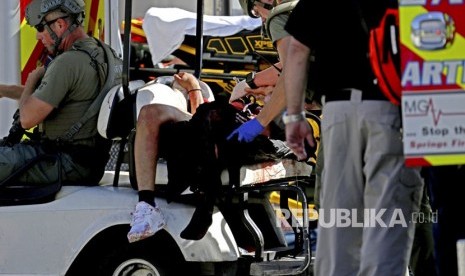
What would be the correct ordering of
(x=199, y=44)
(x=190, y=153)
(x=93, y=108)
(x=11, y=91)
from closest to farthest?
(x=190, y=153) < (x=93, y=108) < (x=11, y=91) < (x=199, y=44)

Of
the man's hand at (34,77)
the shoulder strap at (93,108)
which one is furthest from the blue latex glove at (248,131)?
the man's hand at (34,77)

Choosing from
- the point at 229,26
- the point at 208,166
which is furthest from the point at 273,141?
the point at 229,26

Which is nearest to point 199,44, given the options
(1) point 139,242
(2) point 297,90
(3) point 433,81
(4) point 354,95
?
(1) point 139,242

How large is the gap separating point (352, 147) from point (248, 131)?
123 centimetres

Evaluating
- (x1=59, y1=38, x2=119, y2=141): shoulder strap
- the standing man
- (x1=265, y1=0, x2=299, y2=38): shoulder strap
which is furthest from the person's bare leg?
the standing man

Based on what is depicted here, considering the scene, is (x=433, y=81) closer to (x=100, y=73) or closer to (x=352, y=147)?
(x=352, y=147)

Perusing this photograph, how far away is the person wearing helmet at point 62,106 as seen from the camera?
6660 mm

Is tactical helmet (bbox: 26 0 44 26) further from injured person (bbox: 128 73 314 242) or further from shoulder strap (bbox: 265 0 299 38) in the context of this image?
shoulder strap (bbox: 265 0 299 38)

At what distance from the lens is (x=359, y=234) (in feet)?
16.0

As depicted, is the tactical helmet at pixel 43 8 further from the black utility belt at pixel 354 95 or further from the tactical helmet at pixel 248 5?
the black utility belt at pixel 354 95

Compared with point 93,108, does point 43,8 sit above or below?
above

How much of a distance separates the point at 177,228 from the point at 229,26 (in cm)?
790

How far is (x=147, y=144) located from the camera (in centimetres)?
632

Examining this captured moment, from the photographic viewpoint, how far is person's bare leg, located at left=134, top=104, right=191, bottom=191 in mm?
6301
